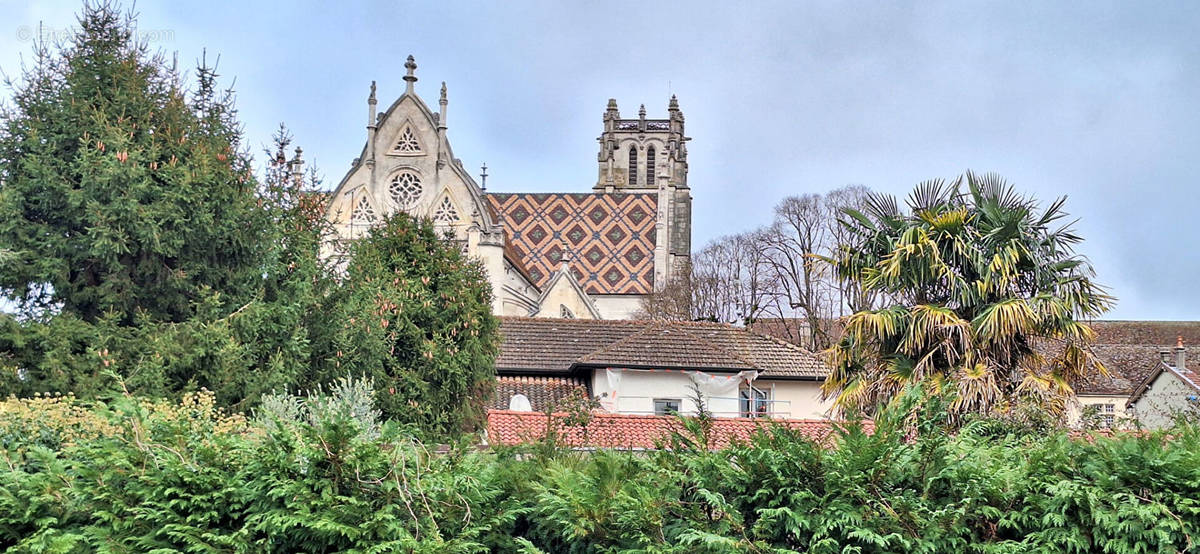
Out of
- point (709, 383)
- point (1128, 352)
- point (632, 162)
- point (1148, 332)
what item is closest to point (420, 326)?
point (709, 383)

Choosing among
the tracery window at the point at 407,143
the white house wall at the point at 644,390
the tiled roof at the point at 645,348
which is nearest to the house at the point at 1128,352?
the tiled roof at the point at 645,348

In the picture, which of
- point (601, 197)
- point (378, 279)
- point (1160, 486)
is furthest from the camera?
point (601, 197)

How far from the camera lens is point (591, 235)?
202ft

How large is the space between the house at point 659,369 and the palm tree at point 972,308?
27.7 feet

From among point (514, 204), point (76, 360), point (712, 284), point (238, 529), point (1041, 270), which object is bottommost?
point (238, 529)

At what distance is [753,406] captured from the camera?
27.9 metres

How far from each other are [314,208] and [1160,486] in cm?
1393

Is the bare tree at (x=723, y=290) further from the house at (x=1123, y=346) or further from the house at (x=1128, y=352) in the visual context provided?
the house at (x=1128, y=352)

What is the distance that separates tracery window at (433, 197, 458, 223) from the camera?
5138cm

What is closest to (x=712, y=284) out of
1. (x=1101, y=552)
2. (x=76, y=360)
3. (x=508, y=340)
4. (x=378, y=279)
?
(x=508, y=340)

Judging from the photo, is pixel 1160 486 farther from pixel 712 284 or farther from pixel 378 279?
pixel 712 284

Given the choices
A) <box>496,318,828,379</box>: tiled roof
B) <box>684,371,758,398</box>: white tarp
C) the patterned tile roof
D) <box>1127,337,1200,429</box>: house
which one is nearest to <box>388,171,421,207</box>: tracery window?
the patterned tile roof

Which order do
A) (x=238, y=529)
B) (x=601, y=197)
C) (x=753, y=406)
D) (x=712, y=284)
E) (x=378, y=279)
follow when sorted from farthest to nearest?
1. (x=601, y=197)
2. (x=712, y=284)
3. (x=753, y=406)
4. (x=378, y=279)
5. (x=238, y=529)

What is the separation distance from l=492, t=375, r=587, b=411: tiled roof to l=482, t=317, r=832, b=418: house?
0.02m
